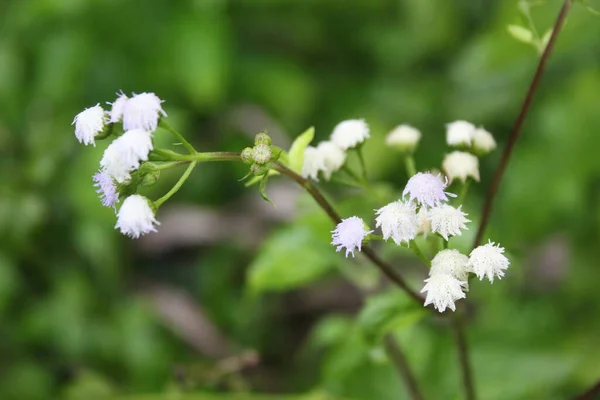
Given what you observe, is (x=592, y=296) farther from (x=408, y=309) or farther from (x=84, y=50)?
(x=84, y=50)

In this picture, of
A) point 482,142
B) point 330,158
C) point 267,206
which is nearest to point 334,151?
point 330,158

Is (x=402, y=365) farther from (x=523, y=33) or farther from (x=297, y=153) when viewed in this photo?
(x=523, y=33)

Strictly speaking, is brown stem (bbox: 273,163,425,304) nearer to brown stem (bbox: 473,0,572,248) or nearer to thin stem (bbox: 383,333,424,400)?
brown stem (bbox: 473,0,572,248)

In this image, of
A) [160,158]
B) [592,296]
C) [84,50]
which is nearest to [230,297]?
[84,50]

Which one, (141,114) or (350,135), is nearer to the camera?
(141,114)

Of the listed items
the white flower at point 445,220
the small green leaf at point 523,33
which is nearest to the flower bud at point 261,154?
the white flower at point 445,220

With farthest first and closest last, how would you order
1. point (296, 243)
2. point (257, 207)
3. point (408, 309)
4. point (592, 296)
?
point (257, 207) → point (592, 296) → point (296, 243) → point (408, 309)
